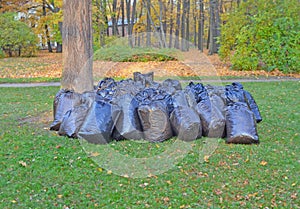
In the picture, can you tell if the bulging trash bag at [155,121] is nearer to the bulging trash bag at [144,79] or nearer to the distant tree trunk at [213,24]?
the bulging trash bag at [144,79]

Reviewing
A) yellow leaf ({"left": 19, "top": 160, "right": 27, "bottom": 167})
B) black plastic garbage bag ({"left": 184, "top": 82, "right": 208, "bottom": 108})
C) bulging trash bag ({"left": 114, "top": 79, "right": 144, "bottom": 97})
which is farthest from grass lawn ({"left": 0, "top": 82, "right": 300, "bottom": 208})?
bulging trash bag ({"left": 114, "top": 79, "right": 144, "bottom": 97})

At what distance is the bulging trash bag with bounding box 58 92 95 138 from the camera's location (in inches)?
175

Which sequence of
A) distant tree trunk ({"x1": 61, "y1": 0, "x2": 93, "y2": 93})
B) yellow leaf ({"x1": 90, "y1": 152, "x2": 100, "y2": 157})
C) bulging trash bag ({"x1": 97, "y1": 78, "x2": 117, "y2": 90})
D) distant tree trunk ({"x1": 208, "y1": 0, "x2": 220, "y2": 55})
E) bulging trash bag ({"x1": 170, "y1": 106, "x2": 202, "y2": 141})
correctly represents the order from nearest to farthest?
yellow leaf ({"x1": 90, "y1": 152, "x2": 100, "y2": 157}) < bulging trash bag ({"x1": 170, "y1": 106, "x2": 202, "y2": 141}) < distant tree trunk ({"x1": 61, "y1": 0, "x2": 93, "y2": 93}) < bulging trash bag ({"x1": 97, "y1": 78, "x2": 117, "y2": 90}) < distant tree trunk ({"x1": 208, "y1": 0, "x2": 220, "y2": 55})

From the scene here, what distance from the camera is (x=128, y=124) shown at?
171 inches

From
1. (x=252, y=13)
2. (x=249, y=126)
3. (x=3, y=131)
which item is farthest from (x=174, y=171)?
(x=252, y=13)

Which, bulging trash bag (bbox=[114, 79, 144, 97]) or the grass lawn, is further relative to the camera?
bulging trash bag (bbox=[114, 79, 144, 97])

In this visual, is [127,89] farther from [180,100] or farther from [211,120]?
[211,120]

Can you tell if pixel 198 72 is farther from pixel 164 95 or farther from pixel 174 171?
pixel 174 171

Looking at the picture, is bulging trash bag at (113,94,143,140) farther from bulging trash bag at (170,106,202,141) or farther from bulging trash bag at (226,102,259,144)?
bulging trash bag at (226,102,259,144)

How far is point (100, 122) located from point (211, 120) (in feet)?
4.79

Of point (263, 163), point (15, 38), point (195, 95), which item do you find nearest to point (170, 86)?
point (195, 95)

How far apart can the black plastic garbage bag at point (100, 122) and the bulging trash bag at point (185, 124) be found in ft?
2.55

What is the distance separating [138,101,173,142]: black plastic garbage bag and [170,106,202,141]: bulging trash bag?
0.34 feet

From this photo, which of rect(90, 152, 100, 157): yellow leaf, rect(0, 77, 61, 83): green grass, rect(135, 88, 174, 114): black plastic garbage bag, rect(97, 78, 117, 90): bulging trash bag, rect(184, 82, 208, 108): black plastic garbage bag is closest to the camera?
rect(90, 152, 100, 157): yellow leaf
